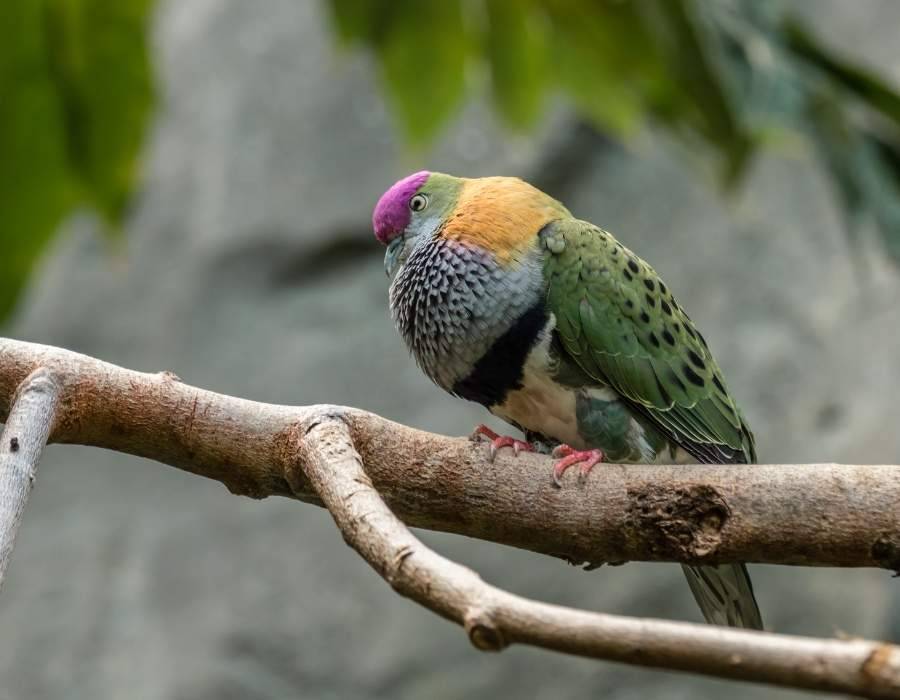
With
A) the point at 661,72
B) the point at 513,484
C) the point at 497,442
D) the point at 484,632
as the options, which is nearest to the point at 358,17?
the point at 661,72

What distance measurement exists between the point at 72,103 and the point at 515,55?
1.39 meters

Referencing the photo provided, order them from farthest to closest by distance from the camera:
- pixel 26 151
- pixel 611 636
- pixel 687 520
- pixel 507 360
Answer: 1. pixel 26 151
2. pixel 507 360
3. pixel 687 520
4. pixel 611 636

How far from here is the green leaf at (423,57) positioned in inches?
150

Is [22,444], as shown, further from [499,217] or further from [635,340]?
[635,340]

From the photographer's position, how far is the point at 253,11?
768 centimetres

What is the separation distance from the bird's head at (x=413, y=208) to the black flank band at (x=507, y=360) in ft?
0.91

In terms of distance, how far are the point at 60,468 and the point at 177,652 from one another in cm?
152

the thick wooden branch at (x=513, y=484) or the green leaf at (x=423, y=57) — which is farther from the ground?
the green leaf at (x=423, y=57)

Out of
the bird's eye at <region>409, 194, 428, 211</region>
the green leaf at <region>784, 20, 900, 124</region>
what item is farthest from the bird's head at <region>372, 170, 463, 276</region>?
the green leaf at <region>784, 20, 900, 124</region>

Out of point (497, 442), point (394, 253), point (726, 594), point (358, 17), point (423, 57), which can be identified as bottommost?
point (726, 594)

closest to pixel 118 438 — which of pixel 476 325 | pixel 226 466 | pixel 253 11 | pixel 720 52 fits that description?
pixel 226 466

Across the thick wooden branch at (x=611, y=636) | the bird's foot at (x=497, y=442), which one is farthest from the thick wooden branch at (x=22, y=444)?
the bird's foot at (x=497, y=442)

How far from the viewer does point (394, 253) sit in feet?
8.58

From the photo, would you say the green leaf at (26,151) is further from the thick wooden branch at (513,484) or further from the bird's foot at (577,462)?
the bird's foot at (577,462)
